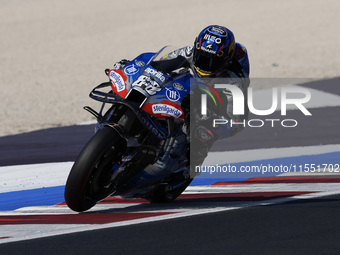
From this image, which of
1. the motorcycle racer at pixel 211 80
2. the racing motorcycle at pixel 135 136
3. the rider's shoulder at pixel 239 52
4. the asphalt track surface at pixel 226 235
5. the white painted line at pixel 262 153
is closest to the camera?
the asphalt track surface at pixel 226 235

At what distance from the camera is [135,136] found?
6.47 meters

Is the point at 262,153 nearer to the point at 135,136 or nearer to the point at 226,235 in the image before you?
the point at 135,136

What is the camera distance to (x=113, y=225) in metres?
6.16

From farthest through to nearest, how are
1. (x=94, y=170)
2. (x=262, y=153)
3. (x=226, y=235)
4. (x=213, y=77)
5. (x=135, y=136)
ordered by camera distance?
(x=262, y=153) → (x=213, y=77) → (x=135, y=136) → (x=94, y=170) → (x=226, y=235)

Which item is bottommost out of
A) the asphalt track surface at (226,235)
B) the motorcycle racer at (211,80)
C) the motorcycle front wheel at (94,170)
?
the asphalt track surface at (226,235)

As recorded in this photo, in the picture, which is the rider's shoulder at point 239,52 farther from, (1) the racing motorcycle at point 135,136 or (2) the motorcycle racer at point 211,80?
(1) the racing motorcycle at point 135,136

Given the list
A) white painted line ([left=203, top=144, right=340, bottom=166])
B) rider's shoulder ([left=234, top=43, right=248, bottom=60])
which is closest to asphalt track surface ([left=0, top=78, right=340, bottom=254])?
rider's shoulder ([left=234, top=43, right=248, bottom=60])

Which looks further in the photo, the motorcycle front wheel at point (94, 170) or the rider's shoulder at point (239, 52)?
the rider's shoulder at point (239, 52)

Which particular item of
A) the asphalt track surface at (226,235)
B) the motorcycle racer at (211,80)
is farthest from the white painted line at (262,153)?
the motorcycle racer at (211,80)

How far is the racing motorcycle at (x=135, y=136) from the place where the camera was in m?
6.26

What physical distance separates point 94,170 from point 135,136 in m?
0.41

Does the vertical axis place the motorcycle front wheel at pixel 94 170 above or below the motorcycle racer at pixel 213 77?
below

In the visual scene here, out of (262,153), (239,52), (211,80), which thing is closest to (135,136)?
(211,80)

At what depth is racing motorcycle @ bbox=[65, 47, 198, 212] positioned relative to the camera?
20.5ft
